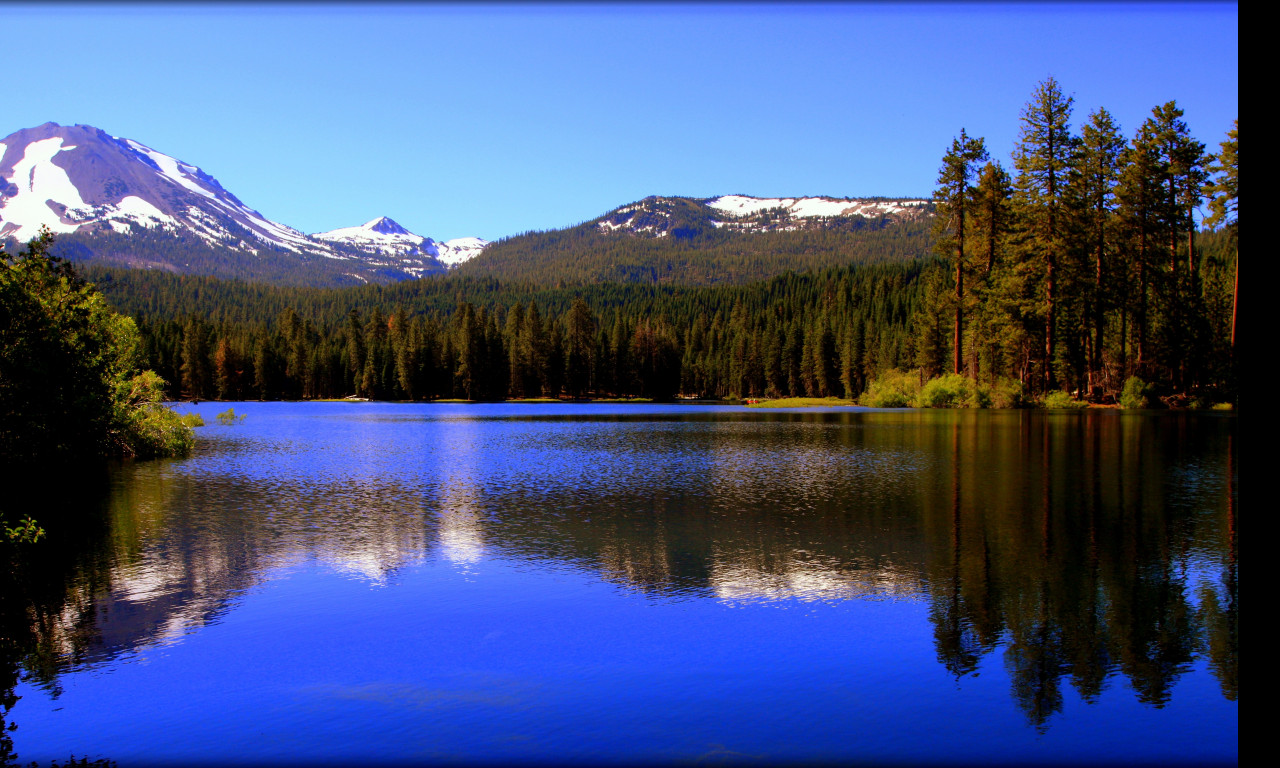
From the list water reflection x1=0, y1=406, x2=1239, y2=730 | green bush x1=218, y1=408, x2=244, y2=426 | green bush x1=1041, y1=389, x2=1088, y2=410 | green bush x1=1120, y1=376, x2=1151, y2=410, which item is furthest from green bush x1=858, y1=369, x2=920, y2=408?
green bush x1=218, y1=408, x2=244, y2=426

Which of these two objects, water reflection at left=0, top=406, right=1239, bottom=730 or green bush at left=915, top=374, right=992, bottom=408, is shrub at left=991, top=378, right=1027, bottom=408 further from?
water reflection at left=0, top=406, right=1239, bottom=730

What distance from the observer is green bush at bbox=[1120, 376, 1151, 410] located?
52500 millimetres

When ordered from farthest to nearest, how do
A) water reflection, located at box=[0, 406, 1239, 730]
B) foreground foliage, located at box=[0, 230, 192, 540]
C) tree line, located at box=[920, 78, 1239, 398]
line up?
1. tree line, located at box=[920, 78, 1239, 398]
2. foreground foliage, located at box=[0, 230, 192, 540]
3. water reflection, located at box=[0, 406, 1239, 730]

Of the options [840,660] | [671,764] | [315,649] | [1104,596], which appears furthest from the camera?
[1104,596]

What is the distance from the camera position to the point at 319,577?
13391 mm

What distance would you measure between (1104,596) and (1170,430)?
29.8 metres

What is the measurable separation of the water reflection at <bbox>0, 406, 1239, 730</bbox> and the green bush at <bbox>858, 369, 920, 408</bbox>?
3792cm

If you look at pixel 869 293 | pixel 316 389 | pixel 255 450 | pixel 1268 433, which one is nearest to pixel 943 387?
pixel 255 450

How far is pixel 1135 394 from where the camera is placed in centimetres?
5269

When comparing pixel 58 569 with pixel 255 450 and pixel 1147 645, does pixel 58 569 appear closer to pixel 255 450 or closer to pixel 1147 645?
pixel 1147 645

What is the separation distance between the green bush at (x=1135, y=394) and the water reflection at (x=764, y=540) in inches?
914

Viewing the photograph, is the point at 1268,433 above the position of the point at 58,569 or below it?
above

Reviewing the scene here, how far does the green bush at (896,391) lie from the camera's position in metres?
70.0

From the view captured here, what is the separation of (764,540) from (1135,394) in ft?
156
